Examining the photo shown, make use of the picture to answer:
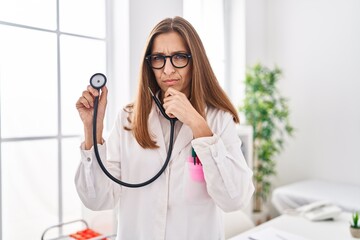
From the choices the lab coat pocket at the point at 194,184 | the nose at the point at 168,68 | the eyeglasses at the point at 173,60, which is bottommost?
the lab coat pocket at the point at 194,184

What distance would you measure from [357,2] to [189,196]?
2504 millimetres

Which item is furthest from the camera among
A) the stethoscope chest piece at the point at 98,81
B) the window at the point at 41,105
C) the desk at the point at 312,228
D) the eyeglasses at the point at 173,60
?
the window at the point at 41,105

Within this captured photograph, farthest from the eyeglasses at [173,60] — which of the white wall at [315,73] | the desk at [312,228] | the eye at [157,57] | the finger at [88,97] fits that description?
the white wall at [315,73]

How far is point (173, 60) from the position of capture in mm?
1030

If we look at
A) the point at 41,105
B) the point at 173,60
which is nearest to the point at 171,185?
the point at 173,60

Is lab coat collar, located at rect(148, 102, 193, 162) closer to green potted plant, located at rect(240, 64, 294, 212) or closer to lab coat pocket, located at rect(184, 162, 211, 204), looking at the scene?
lab coat pocket, located at rect(184, 162, 211, 204)

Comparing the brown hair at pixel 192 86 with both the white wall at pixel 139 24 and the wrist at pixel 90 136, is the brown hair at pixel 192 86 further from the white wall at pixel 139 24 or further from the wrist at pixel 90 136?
the white wall at pixel 139 24

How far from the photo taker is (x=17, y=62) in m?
1.58

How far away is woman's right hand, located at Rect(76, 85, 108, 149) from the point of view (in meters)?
0.93

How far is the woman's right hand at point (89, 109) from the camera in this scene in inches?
36.7

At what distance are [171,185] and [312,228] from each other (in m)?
0.90

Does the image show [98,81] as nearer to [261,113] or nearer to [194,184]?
[194,184]

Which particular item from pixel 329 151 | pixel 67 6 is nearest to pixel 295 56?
pixel 329 151

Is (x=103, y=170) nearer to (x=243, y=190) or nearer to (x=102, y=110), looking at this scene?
(x=102, y=110)
